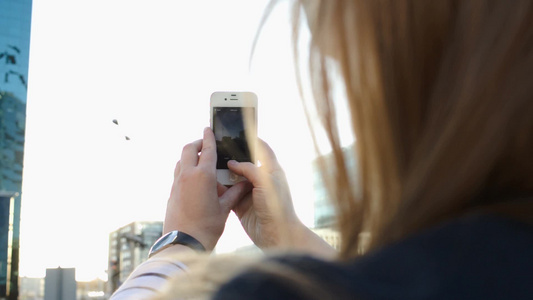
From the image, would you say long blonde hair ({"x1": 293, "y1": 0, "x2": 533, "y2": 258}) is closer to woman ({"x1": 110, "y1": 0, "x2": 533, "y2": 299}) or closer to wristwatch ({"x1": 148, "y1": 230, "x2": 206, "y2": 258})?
woman ({"x1": 110, "y1": 0, "x2": 533, "y2": 299})

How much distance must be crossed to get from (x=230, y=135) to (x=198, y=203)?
0.74 meters

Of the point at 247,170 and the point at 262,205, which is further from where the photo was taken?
the point at 247,170

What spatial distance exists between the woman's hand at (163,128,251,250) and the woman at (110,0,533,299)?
861 millimetres

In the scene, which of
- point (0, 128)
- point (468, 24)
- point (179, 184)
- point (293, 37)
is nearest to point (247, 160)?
point (179, 184)

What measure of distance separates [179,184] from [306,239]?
1.23 ft

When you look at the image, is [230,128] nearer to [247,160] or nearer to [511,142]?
[247,160]

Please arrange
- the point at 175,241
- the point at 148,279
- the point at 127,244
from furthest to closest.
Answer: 1. the point at 127,244
2. the point at 175,241
3. the point at 148,279

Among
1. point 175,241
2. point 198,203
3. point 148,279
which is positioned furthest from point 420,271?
point 198,203

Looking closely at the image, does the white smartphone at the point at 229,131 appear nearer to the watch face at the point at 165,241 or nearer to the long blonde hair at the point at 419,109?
the watch face at the point at 165,241

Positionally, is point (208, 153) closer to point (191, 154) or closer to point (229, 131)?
point (191, 154)

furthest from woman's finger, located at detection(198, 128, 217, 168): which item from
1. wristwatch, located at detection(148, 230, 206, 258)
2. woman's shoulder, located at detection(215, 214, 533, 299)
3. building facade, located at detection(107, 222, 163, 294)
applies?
building facade, located at detection(107, 222, 163, 294)

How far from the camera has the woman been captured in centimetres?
48

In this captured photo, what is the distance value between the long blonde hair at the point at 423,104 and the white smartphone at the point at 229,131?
1187mm

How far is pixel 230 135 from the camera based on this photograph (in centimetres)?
231
